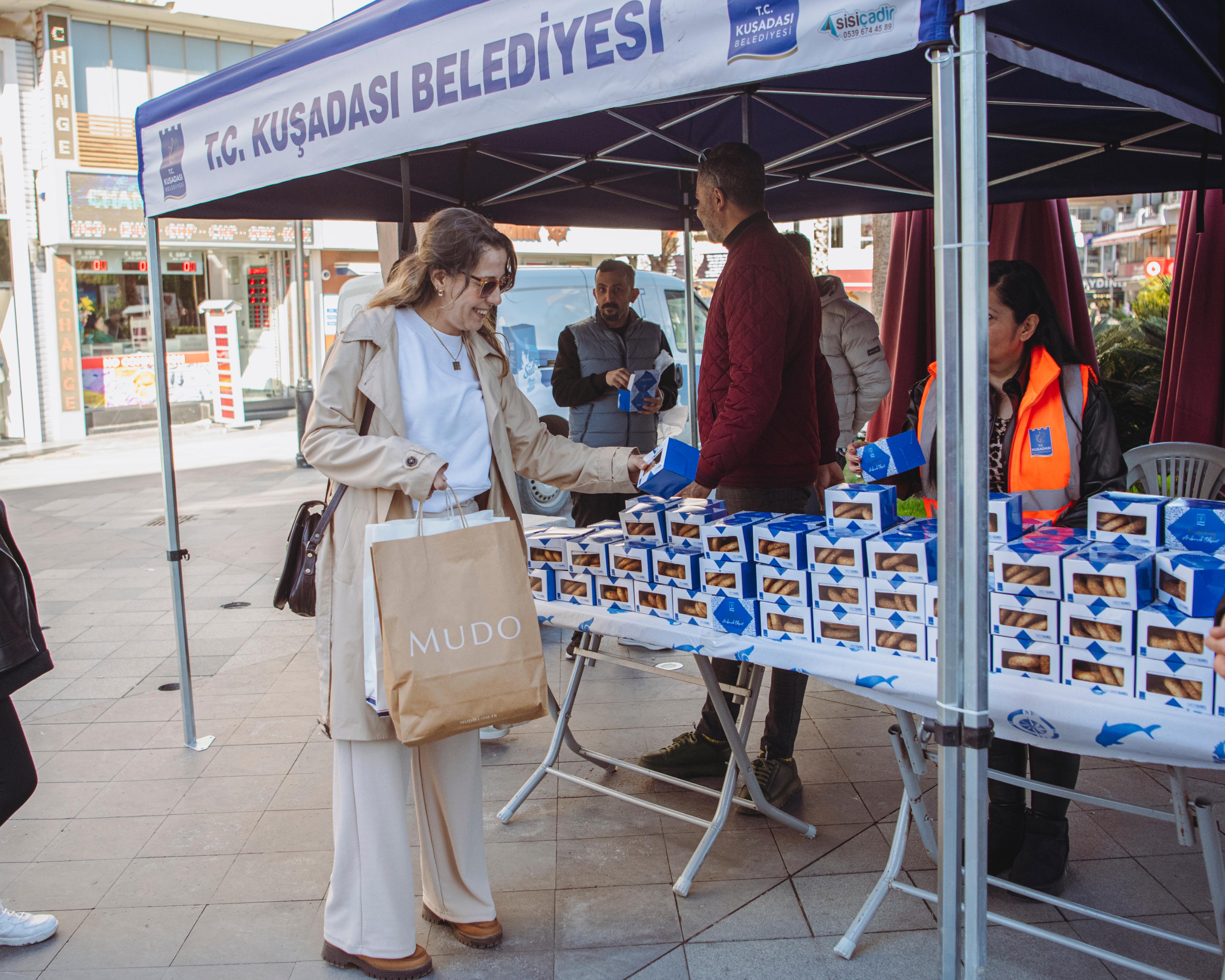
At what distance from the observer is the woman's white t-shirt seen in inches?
102

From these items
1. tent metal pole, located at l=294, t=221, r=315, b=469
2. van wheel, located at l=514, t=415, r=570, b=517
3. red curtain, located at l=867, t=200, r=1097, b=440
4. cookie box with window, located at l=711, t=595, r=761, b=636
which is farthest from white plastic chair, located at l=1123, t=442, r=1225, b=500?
tent metal pole, located at l=294, t=221, r=315, b=469

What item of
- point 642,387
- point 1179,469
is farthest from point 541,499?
point 1179,469

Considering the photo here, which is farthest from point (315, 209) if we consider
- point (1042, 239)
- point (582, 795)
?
point (1042, 239)

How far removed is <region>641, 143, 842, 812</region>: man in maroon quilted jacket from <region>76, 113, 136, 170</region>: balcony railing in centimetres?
1535

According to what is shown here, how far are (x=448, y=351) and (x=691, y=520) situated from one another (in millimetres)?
804

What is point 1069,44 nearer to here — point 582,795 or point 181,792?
point 582,795

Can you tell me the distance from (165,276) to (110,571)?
1103 cm


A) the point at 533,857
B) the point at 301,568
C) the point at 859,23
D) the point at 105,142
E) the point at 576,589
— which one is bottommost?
the point at 533,857

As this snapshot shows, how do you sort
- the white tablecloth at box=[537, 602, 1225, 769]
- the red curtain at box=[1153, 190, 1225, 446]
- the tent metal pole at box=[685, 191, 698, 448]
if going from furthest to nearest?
the tent metal pole at box=[685, 191, 698, 448] < the red curtain at box=[1153, 190, 1225, 446] < the white tablecloth at box=[537, 602, 1225, 769]

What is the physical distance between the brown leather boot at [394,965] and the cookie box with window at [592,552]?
1.11 metres

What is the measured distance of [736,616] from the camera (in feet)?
8.82

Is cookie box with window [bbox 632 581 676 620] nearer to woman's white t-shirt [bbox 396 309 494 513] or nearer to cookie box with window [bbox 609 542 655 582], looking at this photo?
cookie box with window [bbox 609 542 655 582]

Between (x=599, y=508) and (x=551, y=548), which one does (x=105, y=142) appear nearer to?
(x=599, y=508)

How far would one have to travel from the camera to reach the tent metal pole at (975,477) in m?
1.82
